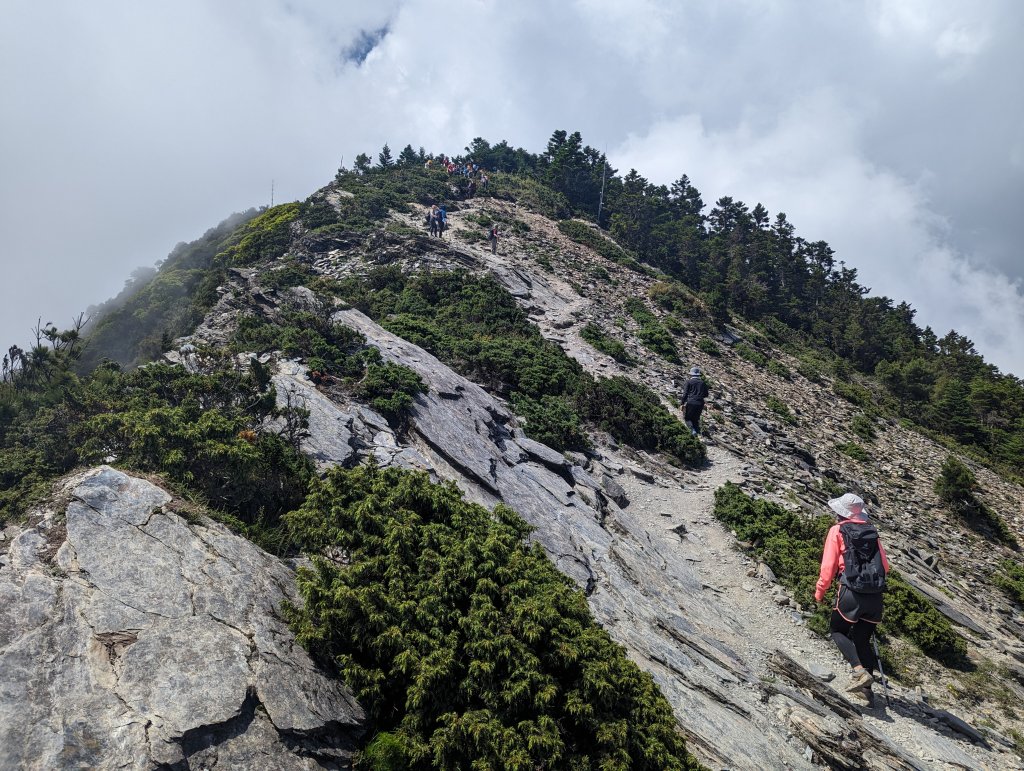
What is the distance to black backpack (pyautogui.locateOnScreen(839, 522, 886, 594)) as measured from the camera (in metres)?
7.30

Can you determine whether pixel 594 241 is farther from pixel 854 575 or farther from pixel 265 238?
pixel 854 575

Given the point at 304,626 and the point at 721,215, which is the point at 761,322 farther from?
the point at 304,626

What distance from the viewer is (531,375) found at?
778 inches

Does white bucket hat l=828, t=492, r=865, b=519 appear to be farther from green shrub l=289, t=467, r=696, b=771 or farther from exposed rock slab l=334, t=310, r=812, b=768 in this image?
green shrub l=289, t=467, r=696, b=771

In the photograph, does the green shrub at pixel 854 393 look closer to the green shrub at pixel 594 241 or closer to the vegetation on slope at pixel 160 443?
the green shrub at pixel 594 241

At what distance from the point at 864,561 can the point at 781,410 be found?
68.0 ft

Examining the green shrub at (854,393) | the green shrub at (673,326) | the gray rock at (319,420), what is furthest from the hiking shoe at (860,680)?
the green shrub at (854,393)

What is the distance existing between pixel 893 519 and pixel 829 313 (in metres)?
37.3

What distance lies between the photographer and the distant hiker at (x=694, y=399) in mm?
19578

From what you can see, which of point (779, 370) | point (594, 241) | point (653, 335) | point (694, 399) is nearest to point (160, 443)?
point (694, 399)

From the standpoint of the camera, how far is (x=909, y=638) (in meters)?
10.6

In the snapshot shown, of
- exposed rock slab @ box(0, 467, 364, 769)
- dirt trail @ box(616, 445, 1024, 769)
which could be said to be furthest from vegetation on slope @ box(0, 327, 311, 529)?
dirt trail @ box(616, 445, 1024, 769)

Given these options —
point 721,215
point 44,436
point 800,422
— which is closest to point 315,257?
point 44,436

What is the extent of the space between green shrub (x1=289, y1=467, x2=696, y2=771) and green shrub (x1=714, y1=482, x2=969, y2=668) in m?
7.38
